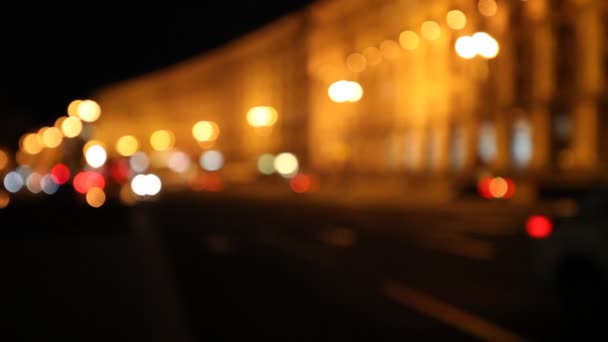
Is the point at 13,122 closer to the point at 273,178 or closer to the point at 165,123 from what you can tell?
the point at 273,178

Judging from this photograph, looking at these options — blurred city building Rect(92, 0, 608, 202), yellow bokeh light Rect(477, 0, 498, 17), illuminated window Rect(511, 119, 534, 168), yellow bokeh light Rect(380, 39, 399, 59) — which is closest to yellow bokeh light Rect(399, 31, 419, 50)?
blurred city building Rect(92, 0, 608, 202)

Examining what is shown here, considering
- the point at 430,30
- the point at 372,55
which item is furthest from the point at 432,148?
the point at 430,30

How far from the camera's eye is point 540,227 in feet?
38.8

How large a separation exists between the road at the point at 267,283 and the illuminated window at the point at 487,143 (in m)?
21.1

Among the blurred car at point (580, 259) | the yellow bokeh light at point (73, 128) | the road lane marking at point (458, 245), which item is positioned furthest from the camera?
the yellow bokeh light at point (73, 128)

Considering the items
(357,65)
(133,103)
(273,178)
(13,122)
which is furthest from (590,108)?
(133,103)

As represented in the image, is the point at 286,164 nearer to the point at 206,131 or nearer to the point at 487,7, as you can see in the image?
the point at 206,131

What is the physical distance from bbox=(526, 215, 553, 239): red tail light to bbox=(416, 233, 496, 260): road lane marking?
522 cm

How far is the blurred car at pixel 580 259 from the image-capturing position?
10211 millimetres

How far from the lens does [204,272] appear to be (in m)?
15.4

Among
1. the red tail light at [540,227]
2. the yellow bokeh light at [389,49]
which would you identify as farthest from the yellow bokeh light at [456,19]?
the red tail light at [540,227]

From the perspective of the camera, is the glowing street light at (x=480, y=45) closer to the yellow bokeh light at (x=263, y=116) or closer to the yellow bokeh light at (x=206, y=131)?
the yellow bokeh light at (x=263, y=116)

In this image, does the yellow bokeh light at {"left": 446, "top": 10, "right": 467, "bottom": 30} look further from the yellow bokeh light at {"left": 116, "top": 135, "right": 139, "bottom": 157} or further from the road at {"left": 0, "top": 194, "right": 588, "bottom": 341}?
the yellow bokeh light at {"left": 116, "top": 135, "right": 139, "bottom": 157}

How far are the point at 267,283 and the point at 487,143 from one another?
110ft
